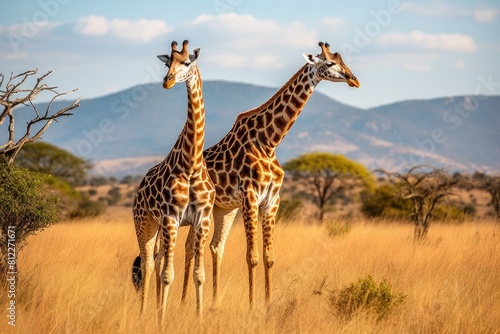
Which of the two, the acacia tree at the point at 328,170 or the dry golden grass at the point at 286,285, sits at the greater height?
the acacia tree at the point at 328,170

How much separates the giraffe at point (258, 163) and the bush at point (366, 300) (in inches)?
35.3

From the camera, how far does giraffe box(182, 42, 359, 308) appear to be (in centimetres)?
905

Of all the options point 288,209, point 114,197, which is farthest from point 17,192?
point 114,197

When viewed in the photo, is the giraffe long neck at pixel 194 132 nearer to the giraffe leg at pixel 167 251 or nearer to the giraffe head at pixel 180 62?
the giraffe head at pixel 180 62

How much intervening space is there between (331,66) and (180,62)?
7.25 ft

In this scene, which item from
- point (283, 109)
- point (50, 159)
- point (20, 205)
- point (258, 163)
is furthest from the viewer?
point (50, 159)

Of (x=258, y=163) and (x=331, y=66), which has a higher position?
(x=331, y=66)

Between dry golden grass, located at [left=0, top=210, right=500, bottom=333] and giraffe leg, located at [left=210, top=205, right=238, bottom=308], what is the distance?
0.33 meters

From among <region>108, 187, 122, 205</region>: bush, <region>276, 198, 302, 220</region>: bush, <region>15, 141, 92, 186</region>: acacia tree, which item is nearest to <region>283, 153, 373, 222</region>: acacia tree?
<region>276, 198, 302, 220</region>: bush

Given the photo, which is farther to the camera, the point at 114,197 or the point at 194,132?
the point at 114,197

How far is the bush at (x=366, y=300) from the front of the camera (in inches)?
339

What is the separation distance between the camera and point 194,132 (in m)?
8.11

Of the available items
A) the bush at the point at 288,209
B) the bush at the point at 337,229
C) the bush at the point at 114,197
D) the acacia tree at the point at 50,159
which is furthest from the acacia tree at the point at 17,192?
the bush at the point at 114,197

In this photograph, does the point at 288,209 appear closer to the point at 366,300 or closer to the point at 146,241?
the point at 366,300
